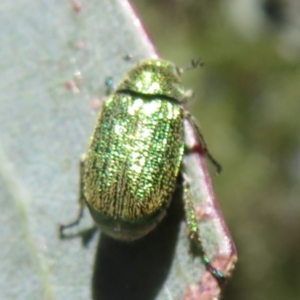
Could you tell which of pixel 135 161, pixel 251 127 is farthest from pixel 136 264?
pixel 251 127

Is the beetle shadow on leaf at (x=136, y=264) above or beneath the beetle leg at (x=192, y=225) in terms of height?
beneath

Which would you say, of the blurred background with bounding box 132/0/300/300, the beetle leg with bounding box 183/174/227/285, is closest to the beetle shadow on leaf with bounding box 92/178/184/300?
the beetle leg with bounding box 183/174/227/285

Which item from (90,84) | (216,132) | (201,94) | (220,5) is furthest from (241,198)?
(90,84)

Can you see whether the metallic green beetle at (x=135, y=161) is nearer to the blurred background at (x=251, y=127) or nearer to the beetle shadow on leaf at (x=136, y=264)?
the beetle shadow on leaf at (x=136, y=264)

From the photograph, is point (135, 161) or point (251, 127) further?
point (251, 127)

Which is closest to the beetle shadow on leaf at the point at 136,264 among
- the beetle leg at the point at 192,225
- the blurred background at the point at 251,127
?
the beetle leg at the point at 192,225

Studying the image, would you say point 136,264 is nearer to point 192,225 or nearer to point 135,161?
point 192,225
